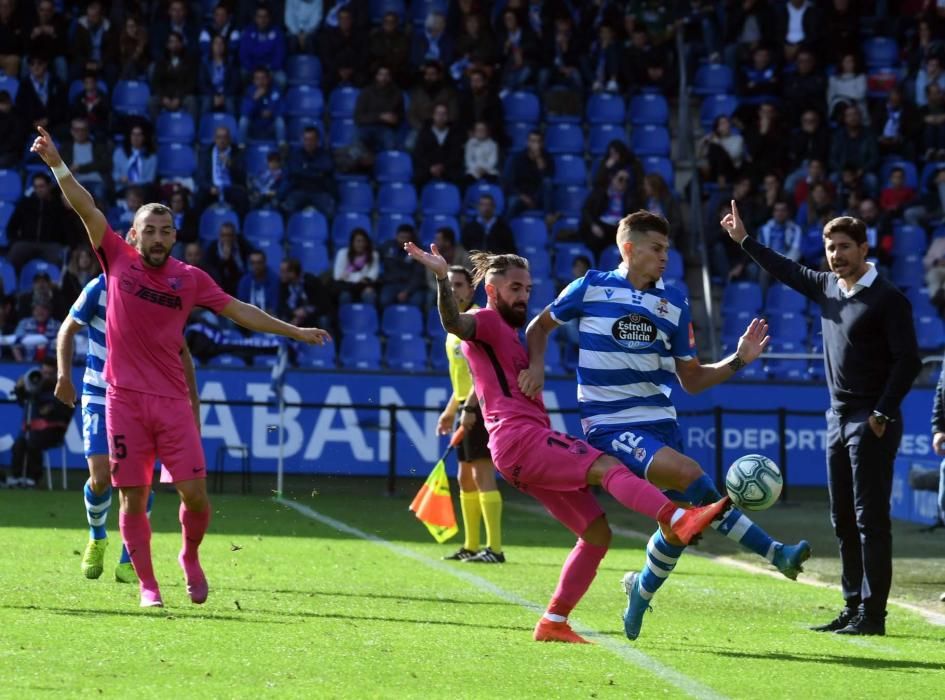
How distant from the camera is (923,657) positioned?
795 cm

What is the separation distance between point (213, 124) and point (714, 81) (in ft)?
25.1

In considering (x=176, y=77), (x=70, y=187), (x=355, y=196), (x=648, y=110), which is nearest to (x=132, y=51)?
(x=176, y=77)

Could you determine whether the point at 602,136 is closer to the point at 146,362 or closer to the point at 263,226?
the point at 263,226

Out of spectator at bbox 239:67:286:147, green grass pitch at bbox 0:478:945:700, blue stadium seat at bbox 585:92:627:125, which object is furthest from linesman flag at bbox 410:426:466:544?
blue stadium seat at bbox 585:92:627:125

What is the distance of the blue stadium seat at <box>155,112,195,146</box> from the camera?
23.7m

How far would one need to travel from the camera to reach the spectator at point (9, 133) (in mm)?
22844

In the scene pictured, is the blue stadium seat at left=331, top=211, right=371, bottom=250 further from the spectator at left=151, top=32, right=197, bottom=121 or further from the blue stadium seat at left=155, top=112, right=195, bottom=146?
the spectator at left=151, top=32, right=197, bottom=121

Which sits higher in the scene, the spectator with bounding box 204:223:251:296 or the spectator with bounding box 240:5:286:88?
the spectator with bounding box 240:5:286:88

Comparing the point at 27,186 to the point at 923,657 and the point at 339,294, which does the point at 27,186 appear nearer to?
the point at 339,294

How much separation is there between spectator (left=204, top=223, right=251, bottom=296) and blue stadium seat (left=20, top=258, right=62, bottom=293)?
6.42ft

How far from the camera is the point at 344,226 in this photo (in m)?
23.0

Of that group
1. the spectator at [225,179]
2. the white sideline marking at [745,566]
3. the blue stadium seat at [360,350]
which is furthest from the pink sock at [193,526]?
the spectator at [225,179]

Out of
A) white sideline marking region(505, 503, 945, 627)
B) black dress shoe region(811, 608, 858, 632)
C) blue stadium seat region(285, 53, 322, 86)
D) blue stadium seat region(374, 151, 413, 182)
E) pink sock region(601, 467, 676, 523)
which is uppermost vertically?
blue stadium seat region(285, 53, 322, 86)

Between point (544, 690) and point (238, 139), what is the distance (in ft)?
58.3
